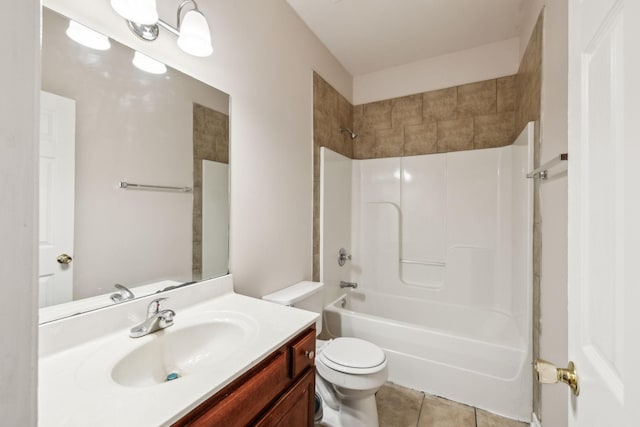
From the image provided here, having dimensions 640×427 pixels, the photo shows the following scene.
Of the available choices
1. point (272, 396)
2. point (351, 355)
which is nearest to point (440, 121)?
point (351, 355)

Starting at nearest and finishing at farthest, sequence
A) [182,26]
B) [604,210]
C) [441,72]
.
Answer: [604,210]
[182,26]
[441,72]

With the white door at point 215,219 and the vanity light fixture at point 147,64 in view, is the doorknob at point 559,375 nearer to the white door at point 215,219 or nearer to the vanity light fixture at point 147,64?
the white door at point 215,219

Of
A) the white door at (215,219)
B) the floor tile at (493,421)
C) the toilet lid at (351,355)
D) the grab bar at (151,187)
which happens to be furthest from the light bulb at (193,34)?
the floor tile at (493,421)

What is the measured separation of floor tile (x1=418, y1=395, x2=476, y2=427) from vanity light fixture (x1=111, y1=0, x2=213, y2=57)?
236 cm

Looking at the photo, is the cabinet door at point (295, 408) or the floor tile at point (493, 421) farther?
the floor tile at point (493, 421)

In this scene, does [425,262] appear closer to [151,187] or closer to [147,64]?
[151,187]

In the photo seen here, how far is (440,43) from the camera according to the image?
2285mm

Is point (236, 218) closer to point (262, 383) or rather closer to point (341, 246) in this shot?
point (262, 383)

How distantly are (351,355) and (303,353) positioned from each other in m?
0.61

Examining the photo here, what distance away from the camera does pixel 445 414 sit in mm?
1703

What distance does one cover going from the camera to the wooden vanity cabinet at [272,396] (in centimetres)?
69

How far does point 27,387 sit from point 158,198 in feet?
3.24

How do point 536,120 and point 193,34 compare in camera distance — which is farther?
point 536,120

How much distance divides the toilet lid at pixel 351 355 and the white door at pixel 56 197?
121 cm
